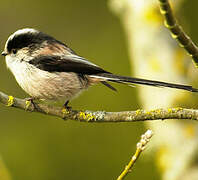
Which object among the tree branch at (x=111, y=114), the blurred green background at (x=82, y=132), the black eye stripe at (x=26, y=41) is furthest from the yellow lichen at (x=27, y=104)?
the blurred green background at (x=82, y=132)

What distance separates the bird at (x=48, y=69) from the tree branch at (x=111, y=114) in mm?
384

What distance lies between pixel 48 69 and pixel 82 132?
250cm

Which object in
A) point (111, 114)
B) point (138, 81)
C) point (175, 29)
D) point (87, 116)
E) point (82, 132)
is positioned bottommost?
point (82, 132)

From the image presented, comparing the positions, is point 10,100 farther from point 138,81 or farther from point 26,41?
point 26,41

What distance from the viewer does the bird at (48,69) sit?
13.2 feet

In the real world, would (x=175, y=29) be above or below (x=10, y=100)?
above

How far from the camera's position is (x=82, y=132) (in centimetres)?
650

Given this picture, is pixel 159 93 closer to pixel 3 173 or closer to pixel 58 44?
pixel 58 44

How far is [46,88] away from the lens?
404 cm

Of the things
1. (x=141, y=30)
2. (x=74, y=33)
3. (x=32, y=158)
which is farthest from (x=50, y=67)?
(x=74, y=33)

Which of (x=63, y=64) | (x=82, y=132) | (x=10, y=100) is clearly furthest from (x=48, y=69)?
(x=82, y=132)

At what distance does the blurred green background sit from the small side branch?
295 centimetres

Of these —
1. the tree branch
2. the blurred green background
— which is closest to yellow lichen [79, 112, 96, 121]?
the tree branch

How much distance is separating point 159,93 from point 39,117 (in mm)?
2607
